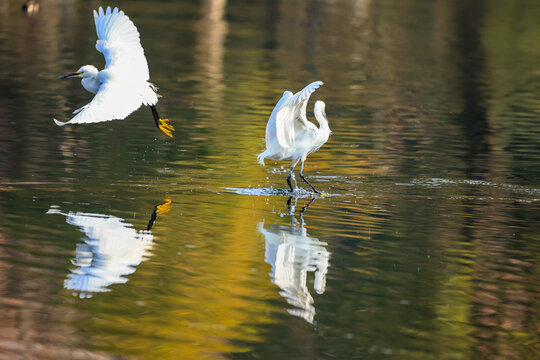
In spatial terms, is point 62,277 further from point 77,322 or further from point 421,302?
point 421,302

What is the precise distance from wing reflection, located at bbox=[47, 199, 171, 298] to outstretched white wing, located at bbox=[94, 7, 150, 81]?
8.53ft

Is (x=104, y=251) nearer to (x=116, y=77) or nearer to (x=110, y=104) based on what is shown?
(x=110, y=104)

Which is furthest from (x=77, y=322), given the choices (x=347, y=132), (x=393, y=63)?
(x=393, y=63)

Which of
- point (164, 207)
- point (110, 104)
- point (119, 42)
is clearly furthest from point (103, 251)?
point (119, 42)

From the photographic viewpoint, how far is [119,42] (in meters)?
13.8

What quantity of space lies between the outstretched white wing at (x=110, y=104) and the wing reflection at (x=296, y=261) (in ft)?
6.53

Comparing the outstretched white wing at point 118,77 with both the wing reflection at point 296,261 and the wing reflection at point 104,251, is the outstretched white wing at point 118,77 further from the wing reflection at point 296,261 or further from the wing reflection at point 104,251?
the wing reflection at point 296,261

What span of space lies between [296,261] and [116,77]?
13.0 ft

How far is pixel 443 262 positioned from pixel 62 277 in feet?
11.6

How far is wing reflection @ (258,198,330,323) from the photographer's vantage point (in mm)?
8461

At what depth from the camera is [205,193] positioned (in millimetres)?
12688

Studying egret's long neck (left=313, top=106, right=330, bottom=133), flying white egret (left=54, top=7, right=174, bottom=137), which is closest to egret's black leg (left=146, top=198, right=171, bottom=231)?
flying white egret (left=54, top=7, right=174, bottom=137)

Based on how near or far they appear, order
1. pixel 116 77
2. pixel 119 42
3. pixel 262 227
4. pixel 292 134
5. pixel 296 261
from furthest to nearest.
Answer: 1. pixel 119 42
2. pixel 292 134
3. pixel 116 77
4. pixel 262 227
5. pixel 296 261

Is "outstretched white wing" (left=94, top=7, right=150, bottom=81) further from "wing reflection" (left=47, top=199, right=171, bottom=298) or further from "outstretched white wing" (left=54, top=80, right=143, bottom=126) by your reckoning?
"wing reflection" (left=47, top=199, right=171, bottom=298)
